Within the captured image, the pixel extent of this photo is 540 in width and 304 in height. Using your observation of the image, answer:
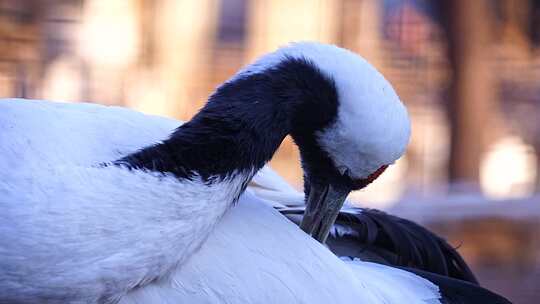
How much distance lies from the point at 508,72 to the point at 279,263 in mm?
4290

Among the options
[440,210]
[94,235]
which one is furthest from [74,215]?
[440,210]

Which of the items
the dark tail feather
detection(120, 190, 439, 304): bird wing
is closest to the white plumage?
detection(120, 190, 439, 304): bird wing

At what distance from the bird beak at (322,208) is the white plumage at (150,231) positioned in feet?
0.13

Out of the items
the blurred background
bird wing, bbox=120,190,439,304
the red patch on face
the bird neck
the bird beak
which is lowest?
the blurred background

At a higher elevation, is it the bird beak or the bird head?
the bird head

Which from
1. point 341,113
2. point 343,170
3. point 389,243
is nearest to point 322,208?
point 343,170

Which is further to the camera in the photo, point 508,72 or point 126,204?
point 508,72

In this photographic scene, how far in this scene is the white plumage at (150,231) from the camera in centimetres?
173

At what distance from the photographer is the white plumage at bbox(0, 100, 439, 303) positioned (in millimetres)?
1729

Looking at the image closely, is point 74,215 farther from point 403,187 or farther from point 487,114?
point 403,187

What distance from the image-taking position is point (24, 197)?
171 centimetres

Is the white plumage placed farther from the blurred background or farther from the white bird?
the blurred background

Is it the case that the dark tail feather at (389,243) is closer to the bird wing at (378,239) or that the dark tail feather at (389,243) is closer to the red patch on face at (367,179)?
the bird wing at (378,239)

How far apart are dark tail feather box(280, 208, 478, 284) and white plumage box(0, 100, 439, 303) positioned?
116mm
